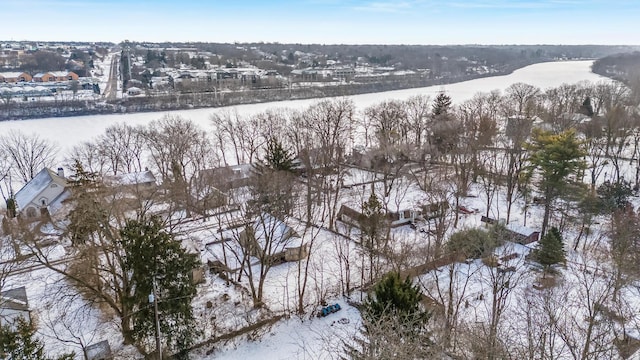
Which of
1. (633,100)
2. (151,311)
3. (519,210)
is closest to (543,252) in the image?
(519,210)

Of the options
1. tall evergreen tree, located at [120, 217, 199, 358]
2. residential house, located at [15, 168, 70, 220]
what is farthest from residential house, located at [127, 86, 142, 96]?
tall evergreen tree, located at [120, 217, 199, 358]

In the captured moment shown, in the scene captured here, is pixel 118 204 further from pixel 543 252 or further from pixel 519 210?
pixel 519 210

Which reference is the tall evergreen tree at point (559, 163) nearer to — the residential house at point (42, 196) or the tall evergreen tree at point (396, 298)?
the tall evergreen tree at point (396, 298)

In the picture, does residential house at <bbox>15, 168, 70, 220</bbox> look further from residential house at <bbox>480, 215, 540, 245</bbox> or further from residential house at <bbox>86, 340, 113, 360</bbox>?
residential house at <bbox>480, 215, 540, 245</bbox>

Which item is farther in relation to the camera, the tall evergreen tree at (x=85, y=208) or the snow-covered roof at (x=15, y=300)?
the snow-covered roof at (x=15, y=300)

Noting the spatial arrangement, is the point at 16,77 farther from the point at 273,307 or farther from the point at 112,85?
the point at 273,307

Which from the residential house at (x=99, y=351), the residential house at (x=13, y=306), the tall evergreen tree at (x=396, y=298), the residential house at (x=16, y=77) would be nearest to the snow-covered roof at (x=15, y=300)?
the residential house at (x=13, y=306)
